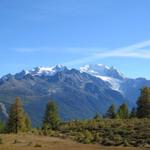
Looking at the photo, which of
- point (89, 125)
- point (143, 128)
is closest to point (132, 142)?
point (143, 128)

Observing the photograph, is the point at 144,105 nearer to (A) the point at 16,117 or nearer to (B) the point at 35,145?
(A) the point at 16,117

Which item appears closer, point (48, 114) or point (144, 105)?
point (144, 105)

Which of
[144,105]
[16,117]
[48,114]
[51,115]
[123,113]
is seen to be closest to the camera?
[16,117]

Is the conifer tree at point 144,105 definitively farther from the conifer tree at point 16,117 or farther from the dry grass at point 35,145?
the dry grass at point 35,145

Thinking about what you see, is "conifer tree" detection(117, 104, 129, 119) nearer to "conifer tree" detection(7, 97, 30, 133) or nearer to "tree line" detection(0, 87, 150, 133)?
"tree line" detection(0, 87, 150, 133)

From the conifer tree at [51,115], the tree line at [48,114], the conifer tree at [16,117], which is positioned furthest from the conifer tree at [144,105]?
the conifer tree at [16,117]

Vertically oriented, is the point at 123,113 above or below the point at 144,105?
below

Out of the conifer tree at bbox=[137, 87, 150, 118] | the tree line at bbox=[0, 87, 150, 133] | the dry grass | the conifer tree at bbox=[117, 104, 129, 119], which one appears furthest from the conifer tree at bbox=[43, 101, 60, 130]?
the dry grass

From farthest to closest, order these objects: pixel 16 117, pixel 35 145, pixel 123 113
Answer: pixel 123 113, pixel 16 117, pixel 35 145

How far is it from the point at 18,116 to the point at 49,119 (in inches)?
668

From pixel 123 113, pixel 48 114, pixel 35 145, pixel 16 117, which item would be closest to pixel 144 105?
pixel 123 113

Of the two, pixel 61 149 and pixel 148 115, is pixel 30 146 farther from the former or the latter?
pixel 148 115

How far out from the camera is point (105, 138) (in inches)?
2918

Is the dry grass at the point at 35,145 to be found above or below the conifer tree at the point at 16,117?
below
